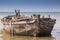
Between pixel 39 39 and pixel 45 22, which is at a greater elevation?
pixel 45 22

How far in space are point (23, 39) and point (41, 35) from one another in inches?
68.8

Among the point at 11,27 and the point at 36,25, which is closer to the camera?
the point at 36,25

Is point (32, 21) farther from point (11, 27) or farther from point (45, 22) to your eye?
point (11, 27)

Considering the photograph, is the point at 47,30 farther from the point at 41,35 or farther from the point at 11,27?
the point at 11,27

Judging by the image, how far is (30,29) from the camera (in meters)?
12.4

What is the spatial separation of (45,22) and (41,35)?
1040 mm

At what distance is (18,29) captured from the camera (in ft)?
42.2

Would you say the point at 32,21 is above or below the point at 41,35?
above

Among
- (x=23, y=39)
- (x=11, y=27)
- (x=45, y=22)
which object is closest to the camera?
(x=23, y=39)

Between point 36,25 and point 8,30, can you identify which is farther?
point 8,30

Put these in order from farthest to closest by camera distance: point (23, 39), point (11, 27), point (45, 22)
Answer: point (11, 27) → point (45, 22) → point (23, 39)

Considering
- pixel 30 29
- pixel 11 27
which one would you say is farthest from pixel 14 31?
pixel 30 29

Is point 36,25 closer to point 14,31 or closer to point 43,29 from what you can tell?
point 43,29

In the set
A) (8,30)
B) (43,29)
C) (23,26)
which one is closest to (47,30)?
(43,29)
